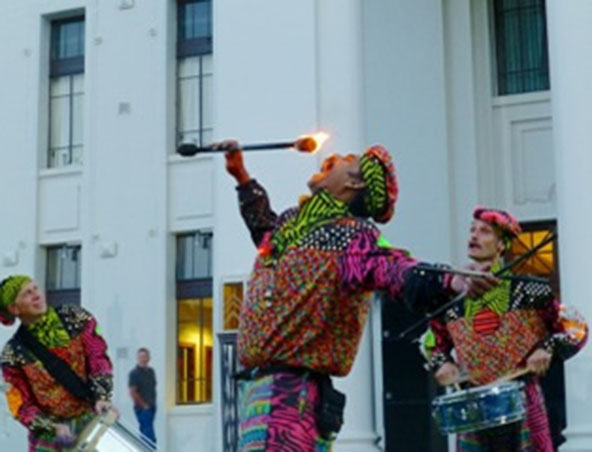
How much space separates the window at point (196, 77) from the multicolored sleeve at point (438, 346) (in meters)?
10.5

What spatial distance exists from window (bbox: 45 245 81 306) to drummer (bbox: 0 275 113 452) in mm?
10553

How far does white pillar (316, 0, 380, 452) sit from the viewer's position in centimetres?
1224

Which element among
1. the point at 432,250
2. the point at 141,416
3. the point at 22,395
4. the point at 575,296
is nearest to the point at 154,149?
the point at 141,416

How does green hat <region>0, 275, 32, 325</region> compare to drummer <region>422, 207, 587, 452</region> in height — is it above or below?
above

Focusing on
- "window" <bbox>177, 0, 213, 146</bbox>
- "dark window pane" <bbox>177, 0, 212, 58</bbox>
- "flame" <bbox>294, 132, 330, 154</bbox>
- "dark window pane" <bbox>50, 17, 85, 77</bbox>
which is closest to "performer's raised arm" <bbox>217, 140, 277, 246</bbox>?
"flame" <bbox>294, 132, 330, 154</bbox>

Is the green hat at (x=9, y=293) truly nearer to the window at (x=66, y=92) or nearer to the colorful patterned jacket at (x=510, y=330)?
the colorful patterned jacket at (x=510, y=330)

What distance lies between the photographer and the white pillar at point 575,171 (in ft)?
36.1

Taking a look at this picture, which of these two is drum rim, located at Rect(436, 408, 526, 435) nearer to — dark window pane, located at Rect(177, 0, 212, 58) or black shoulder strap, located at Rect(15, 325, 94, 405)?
black shoulder strap, located at Rect(15, 325, 94, 405)

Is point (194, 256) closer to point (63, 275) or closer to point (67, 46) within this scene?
point (63, 275)

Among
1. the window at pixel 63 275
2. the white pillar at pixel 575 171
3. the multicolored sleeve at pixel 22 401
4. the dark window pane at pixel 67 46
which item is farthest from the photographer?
the dark window pane at pixel 67 46

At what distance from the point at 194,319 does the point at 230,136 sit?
388 centimetres

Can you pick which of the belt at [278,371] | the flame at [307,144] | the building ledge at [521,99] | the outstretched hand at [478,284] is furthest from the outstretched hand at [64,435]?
the building ledge at [521,99]

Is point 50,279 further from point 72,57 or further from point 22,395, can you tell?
point 22,395

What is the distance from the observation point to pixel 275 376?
15.9 feet
